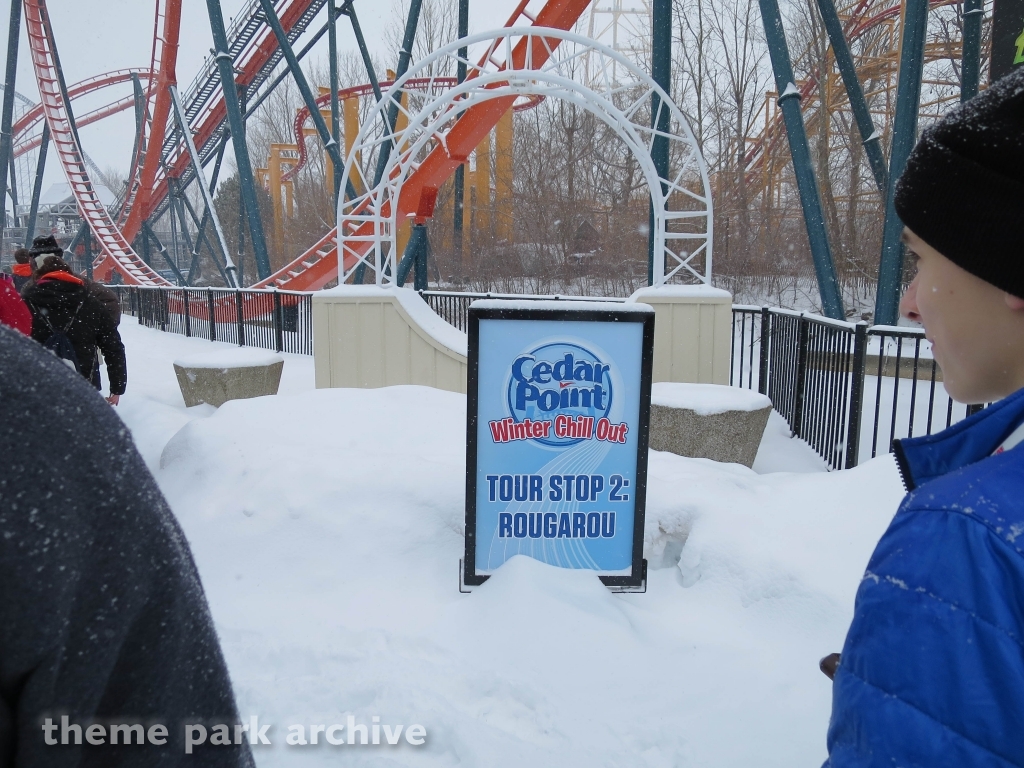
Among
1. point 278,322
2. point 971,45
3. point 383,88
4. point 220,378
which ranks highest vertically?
point 383,88

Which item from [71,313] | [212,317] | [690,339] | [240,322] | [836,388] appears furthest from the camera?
[212,317]

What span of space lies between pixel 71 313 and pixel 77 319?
0.07 metres

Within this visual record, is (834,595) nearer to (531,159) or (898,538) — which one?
(898,538)

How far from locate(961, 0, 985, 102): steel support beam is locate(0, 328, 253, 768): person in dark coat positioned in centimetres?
1088

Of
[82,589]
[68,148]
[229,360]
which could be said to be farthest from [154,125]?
[82,589]

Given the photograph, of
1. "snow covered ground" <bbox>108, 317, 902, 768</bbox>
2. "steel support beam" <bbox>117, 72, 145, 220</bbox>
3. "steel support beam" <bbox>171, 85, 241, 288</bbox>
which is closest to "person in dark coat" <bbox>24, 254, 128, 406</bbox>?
"snow covered ground" <bbox>108, 317, 902, 768</bbox>

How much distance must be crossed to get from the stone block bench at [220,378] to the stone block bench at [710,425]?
Result: 4.93 meters

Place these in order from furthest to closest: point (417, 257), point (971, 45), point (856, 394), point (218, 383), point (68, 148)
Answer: point (68, 148) < point (417, 257) < point (971, 45) < point (218, 383) < point (856, 394)

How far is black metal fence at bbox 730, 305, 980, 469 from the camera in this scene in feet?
18.0

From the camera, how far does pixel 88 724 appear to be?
2.10 ft

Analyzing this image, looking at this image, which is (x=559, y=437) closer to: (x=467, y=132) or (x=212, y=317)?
(x=467, y=132)

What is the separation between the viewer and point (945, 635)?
2.63 feet

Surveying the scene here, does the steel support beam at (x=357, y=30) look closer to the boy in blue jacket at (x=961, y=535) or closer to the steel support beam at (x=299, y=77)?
the steel support beam at (x=299, y=77)

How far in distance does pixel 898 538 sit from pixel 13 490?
93 cm
